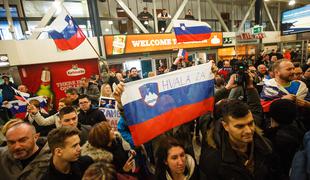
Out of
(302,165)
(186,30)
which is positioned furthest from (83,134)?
(302,165)

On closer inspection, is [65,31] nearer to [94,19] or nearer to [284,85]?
[284,85]

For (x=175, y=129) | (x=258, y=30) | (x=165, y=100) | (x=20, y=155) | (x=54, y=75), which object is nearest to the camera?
(x=20, y=155)

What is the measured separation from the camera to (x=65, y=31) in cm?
412

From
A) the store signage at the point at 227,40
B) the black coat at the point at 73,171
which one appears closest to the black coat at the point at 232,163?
the black coat at the point at 73,171

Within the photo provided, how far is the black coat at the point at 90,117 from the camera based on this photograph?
3.33 metres

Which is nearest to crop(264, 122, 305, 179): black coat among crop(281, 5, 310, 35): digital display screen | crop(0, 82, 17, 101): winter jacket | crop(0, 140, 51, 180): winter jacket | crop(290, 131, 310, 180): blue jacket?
crop(290, 131, 310, 180): blue jacket

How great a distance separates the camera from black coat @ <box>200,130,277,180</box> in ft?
5.00

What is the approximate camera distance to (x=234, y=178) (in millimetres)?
1518

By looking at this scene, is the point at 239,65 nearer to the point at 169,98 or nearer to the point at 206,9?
the point at 169,98

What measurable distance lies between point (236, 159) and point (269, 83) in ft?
5.66

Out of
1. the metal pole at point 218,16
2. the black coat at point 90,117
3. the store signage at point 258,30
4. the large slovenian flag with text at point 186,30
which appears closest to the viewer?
the black coat at point 90,117

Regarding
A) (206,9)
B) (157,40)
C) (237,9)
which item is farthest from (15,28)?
(237,9)

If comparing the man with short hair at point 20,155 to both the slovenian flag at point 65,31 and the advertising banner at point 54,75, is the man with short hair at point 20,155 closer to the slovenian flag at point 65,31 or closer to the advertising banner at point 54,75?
the slovenian flag at point 65,31

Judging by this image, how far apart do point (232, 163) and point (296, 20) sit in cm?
1188
